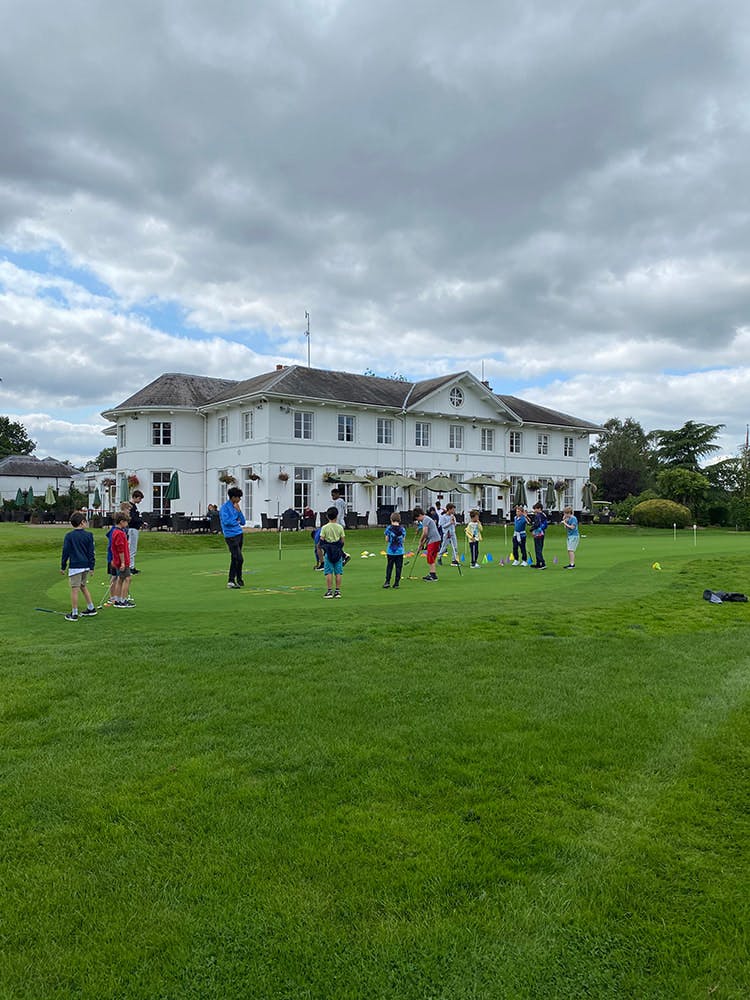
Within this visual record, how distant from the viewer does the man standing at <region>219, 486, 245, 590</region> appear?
14547 mm

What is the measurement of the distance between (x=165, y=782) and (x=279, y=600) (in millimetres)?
8042

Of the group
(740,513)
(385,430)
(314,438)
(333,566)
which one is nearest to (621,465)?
(740,513)

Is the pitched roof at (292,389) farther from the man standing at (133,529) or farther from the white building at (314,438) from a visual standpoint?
the man standing at (133,529)

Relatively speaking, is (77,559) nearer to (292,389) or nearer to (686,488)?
(292,389)

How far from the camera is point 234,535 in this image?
14773 millimetres

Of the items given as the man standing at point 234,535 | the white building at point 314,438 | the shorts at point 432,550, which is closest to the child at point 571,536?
the shorts at point 432,550

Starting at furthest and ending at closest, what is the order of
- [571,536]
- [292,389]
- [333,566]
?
1. [292,389]
2. [571,536]
3. [333,566]

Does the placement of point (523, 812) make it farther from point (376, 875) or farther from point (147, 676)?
point (147, 676)

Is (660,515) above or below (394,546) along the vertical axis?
above

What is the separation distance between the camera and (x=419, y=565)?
65.5ft

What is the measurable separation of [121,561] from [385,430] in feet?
103

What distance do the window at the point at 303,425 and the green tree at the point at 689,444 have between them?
129 feet

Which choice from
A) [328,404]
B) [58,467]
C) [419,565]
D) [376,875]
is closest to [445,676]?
[376,875]

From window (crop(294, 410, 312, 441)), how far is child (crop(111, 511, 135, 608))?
26467 millimetres
